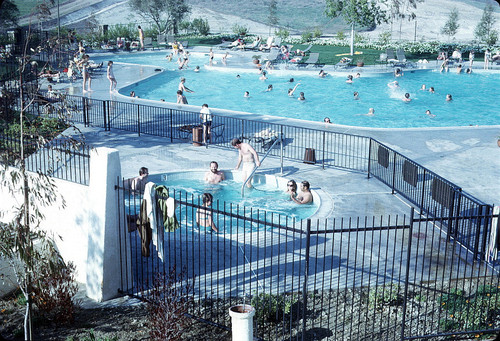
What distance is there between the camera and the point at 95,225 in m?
10.5

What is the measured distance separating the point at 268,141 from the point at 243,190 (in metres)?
3.88

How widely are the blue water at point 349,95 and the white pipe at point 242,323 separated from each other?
22.6 metres

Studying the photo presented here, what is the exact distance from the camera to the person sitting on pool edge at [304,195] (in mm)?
15414

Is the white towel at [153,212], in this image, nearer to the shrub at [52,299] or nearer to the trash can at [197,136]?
the shrub at [52,299]

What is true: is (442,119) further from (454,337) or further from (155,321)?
(155,321)

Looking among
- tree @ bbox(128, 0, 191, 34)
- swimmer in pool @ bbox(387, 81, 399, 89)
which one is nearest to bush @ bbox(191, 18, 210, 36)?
tree @ bbox(128, 0, 191, 34)

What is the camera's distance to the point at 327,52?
5184 centimetres

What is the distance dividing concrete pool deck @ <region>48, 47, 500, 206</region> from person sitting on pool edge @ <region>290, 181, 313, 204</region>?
788 millimetres

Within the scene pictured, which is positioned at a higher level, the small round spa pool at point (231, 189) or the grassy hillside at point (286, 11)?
the grassy hillside at point (286, 11)

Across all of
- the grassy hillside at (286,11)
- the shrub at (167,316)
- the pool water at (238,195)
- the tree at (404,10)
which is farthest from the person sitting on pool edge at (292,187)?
the grassy hillside at (286,11)

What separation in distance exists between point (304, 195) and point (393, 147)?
238 inches

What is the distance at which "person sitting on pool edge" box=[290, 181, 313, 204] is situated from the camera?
607 inches

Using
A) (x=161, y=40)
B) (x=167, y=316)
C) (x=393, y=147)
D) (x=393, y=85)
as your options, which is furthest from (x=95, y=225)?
(x=161, y=40)

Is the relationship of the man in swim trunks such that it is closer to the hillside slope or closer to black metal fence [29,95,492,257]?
black metal fence [29,95,492,257]
